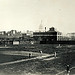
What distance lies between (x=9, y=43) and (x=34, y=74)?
6254 cm

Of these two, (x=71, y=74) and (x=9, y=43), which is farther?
(x=9, y=43)

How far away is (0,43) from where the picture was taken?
7519 cm

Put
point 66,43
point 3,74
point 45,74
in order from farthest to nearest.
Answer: point 66,43, point 45,74, point 3,74

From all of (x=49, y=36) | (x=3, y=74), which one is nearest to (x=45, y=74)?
(x=3, y=74)

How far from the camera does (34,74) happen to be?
17812mm

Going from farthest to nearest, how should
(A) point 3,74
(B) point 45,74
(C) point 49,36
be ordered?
(C) point 49,36
(B) point 45,74
(A) point 3,74

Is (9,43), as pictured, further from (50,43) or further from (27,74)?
(27,74)

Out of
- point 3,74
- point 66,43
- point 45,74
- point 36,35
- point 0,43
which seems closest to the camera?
point 3,74

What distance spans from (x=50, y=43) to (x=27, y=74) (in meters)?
66.9

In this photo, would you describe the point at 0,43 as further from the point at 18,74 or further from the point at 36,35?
the point at 18,74

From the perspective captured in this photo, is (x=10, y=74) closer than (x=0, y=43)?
Yes

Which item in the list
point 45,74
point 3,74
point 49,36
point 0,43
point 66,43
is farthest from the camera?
point 49,36

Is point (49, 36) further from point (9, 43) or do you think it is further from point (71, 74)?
point (71, 74)

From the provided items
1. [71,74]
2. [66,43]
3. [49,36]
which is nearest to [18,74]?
[71,74]
